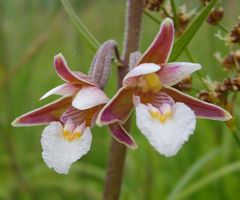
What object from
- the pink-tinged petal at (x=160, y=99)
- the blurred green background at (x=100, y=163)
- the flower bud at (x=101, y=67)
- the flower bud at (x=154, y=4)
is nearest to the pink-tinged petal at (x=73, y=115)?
the flower bud at (x=101, y=67)

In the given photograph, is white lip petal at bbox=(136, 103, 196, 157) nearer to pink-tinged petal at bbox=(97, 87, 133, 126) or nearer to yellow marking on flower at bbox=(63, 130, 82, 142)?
pink-tinged petal at bbox=(97, 87, 133, 126)

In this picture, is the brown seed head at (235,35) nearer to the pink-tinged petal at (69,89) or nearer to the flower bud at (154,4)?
the flower bud at (154,4)

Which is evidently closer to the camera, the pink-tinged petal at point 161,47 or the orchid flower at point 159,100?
the orchid flower at point 159,100

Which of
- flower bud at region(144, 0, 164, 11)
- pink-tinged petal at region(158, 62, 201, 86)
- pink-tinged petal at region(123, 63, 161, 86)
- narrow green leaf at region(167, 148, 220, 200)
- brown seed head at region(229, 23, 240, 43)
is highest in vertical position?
flower bud at region(144, 0, 164, 11)

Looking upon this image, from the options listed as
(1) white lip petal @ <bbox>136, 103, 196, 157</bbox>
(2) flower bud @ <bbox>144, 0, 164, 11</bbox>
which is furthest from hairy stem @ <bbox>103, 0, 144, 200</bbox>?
(1) white lip petal @ <bbox>136, 103, 196, 157</bbox>

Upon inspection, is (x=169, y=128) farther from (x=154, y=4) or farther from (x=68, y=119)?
(x=154, y=4)

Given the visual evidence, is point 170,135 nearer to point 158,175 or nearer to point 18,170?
point 18,170

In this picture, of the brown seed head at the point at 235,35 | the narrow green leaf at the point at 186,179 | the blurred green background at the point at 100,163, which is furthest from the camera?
the blurred green background at the point at 100,163
